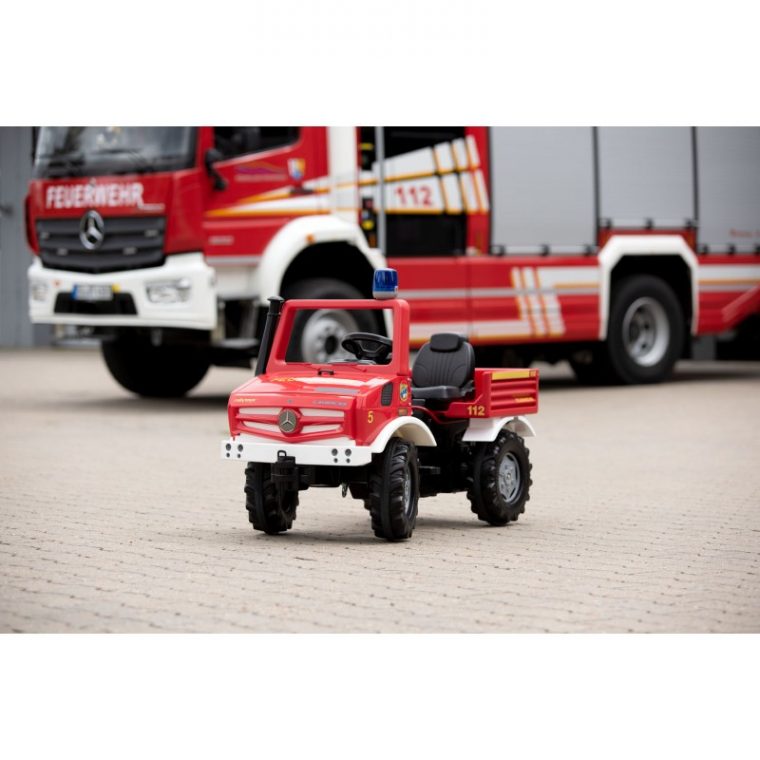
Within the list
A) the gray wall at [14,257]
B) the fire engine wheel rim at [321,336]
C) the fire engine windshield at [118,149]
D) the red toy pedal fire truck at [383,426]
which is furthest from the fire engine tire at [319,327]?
the gray wall at [14,257]

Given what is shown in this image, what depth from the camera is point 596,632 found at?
600 cm

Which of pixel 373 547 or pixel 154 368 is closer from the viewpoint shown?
pixel 373 547

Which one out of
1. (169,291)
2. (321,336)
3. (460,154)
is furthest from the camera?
(460,154)

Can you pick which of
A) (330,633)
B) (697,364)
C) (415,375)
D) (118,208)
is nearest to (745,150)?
(697,364)

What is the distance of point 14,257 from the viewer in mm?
34656

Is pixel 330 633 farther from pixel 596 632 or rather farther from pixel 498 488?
pixel 498 488

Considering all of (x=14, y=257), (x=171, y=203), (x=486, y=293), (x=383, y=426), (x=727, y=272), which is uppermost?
(x=171, y=203)

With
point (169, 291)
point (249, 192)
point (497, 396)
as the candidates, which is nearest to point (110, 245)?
point (169, 291)

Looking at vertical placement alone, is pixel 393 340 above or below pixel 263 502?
above

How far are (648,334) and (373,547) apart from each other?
12300mm

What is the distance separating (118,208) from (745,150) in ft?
28.7

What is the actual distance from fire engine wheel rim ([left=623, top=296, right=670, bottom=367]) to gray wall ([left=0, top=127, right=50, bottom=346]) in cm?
1774

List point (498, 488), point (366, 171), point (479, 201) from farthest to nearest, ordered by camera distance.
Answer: point (479, 201) → point (366, 171) → point (498, 488)

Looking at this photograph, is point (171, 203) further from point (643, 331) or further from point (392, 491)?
point (392, 491)
